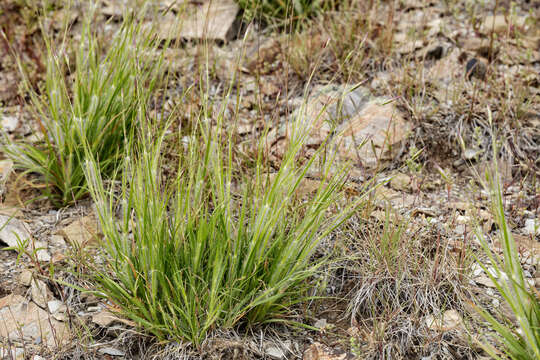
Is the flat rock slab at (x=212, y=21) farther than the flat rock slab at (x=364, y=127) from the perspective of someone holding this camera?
Yes

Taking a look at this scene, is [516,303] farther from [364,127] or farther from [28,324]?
[28,324]

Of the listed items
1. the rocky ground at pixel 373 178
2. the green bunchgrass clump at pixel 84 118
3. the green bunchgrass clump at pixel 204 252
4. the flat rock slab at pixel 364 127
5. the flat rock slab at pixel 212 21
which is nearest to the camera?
the green bunchgrass clump at pixel 204 252

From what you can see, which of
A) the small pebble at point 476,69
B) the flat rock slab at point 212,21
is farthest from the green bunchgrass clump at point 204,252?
the flat rock slab at point 212,21

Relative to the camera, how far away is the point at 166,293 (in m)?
2.12

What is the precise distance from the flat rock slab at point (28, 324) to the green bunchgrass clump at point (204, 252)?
0.27 metres

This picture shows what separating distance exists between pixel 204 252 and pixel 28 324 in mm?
814

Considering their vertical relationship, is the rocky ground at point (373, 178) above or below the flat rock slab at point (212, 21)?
below

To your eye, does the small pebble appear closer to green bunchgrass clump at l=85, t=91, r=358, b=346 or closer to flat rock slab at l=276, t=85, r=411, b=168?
flat rock slab at l=276, t=85, r=411, b=168

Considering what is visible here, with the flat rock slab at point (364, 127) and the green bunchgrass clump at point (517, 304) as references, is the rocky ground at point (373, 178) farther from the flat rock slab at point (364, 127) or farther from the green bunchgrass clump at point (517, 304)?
the green bunchgrass clump at point (517, 304)

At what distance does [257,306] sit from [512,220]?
145 cm

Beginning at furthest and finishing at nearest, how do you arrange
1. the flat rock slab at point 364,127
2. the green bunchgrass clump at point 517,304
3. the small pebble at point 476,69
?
the small pebble at point 476,69 → the flat rock slab at point 364,127 → the green bunchgrass clump at point 517,304

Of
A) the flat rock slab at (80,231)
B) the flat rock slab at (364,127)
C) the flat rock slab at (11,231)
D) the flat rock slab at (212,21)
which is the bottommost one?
the flat rock slab at (80,231)

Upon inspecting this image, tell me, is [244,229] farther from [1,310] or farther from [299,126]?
[1,310]

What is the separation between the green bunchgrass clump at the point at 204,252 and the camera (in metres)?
2.09
